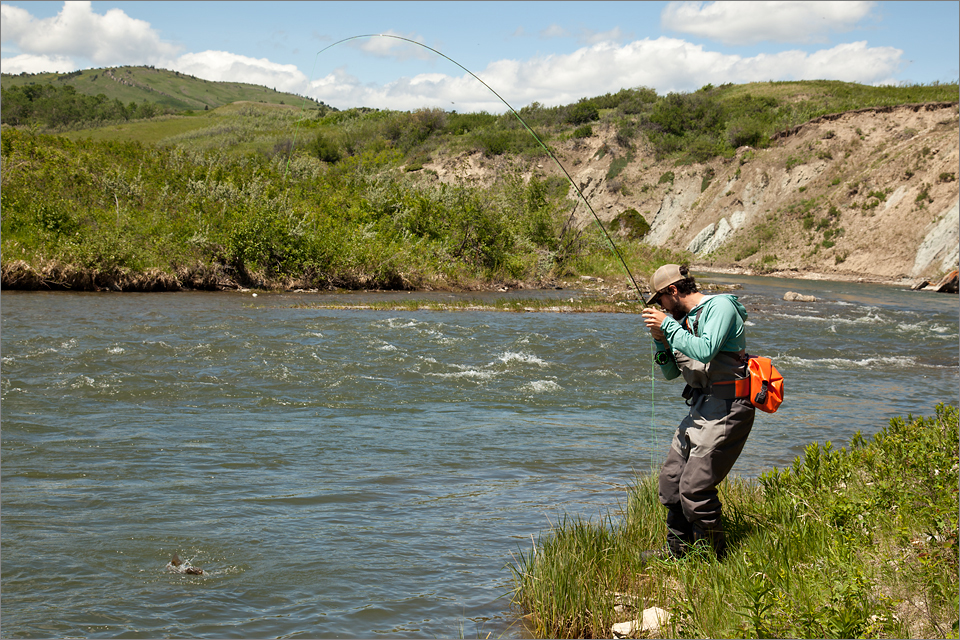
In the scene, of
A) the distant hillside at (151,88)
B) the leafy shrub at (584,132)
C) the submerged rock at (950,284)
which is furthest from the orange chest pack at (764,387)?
the distant hillside at (151,88)

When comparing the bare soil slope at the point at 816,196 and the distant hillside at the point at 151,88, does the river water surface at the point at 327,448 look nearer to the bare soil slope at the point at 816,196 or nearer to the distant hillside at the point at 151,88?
the bare soil slope at the point at 816,196

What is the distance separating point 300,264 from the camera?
26.5 metres

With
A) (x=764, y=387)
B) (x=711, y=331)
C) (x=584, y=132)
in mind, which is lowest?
(x=764, y=387)

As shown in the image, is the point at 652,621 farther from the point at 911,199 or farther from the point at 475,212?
the point at 911,199

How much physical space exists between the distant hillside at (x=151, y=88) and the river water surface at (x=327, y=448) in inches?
5907

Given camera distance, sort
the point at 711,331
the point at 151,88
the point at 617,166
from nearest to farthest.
Answer: the point at 711,331
the point at 617,166
the point at 151,88

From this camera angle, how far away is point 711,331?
4.32m

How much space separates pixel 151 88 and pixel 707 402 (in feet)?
642

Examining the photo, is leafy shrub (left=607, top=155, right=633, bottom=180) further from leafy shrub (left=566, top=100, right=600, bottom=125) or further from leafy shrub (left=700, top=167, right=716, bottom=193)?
leafy shrub (left=566, top=100, right=600, bottom=125)

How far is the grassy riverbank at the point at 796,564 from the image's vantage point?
342 cm

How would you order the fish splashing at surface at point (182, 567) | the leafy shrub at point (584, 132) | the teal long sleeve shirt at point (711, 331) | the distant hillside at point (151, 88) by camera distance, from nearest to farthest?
1. the teal long sleeve shirt at point (711, 331)
2. the fish splashing at surface at point (182, 567)
3. the leafy shrub at point (584, 132)
4. the distant hillside at point (151, 88)

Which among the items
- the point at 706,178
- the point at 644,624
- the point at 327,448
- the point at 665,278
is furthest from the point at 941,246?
the point at 644,624

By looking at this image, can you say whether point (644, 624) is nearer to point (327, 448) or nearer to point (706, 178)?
point (327, 448)

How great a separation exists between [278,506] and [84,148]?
35874mm
